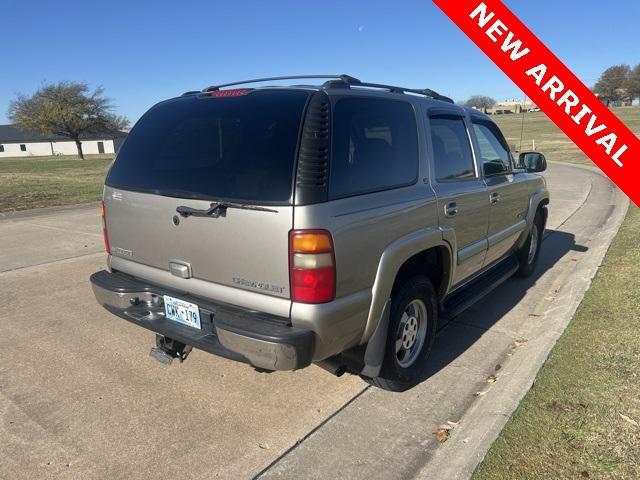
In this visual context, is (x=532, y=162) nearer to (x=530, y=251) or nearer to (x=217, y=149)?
(x=530, y=251)

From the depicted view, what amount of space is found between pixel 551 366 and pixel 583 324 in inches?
37.2

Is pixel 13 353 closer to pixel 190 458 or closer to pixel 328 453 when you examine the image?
pixel 190 458

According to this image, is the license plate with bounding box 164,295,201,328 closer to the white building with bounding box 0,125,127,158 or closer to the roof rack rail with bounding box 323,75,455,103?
the roof rack rail with bounding box 323,75,455,103

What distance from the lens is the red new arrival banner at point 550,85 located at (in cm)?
385

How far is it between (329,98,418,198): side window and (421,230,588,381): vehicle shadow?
4.96ft

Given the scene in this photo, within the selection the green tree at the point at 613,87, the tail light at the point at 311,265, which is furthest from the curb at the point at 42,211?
the green tree at the point at 613,87

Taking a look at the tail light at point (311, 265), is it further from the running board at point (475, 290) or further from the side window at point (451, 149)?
the running board at point (475, 290)

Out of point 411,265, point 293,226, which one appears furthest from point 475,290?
point 293,226

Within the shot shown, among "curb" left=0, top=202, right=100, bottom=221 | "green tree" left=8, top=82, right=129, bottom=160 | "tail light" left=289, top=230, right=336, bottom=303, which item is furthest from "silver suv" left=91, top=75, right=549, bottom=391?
"green tree" left=8, top=82, right=129, bottom=160

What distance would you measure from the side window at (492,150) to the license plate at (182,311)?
2.81m

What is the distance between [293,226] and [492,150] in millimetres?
2979

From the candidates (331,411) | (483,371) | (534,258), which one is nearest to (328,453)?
(331,411)

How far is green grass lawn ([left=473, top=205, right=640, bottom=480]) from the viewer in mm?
2449

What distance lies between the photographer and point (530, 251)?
5777 mm
